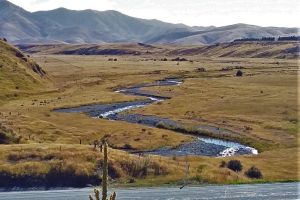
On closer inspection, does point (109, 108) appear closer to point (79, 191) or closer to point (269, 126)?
point (269, 126)

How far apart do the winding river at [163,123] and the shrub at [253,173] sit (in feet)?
35.1

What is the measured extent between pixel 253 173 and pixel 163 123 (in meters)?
39.6

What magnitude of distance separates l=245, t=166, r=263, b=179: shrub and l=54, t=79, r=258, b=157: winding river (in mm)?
10710

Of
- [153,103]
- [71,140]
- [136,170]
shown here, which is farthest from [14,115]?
[136,170]

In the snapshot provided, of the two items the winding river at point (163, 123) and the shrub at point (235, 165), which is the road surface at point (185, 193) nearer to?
the shrub at point (235, 165)

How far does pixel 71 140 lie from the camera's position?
105438mm

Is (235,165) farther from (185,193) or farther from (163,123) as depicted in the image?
(163,123)

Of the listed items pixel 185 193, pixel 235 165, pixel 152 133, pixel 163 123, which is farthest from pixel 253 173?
pixel 163 123

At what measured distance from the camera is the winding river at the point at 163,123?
98.4 meters

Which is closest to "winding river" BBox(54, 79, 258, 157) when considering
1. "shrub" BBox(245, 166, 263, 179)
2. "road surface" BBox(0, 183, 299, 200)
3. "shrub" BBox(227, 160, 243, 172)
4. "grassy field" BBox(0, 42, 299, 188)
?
"grassy field" BBox(0, 42, 299, 188)

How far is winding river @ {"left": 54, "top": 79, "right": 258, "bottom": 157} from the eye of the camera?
3873 inches

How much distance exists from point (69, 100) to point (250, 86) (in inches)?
2576

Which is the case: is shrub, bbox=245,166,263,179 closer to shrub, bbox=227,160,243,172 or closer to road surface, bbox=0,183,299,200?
shrub, bbox=227,160,243,172

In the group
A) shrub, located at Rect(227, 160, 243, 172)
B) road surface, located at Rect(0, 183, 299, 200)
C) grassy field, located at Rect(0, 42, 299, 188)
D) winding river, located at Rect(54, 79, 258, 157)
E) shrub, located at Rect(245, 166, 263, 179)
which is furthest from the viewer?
winding river, located at Rect(54, 79, 258, 157)
